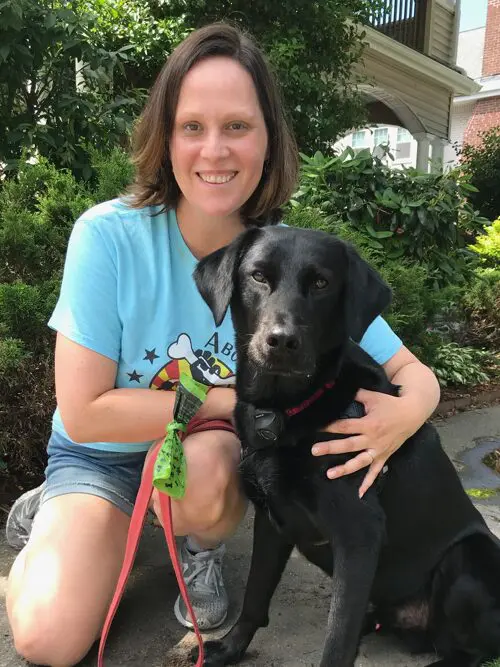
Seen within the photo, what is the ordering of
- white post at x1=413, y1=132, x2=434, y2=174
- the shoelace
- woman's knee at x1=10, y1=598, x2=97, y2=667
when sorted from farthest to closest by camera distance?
white post at x1=413, y1=132, x2=434, y2=174 < the shoelace < woman's knee at x1=10, y1=598, x2=97, y2=667

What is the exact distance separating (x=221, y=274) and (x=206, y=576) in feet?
3.70

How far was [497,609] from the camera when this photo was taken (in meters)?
1.75

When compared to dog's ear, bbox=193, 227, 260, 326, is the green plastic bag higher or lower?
lower

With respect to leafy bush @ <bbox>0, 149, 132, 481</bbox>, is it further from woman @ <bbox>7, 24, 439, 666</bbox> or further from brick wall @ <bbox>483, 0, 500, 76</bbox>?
brick wall @ <bbox>483, 0, 500, 76</bbox>

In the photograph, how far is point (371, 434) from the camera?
1.73 m

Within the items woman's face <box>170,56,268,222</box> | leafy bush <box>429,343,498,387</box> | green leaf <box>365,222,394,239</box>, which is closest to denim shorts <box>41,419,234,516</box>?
woman's face <box>170,56,268,222</box>

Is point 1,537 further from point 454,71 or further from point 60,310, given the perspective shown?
point 454,71

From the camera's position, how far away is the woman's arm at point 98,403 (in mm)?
1920

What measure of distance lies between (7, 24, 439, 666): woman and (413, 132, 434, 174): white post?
423 inches

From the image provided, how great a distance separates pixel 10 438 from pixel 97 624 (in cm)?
113

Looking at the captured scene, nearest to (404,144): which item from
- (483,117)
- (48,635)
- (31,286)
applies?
(483,117)

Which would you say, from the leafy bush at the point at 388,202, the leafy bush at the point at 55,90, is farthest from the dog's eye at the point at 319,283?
the leafy bush at the point at 388,202

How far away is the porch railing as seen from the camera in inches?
422

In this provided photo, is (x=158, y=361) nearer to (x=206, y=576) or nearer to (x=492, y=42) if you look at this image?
(x=206, y=576)
